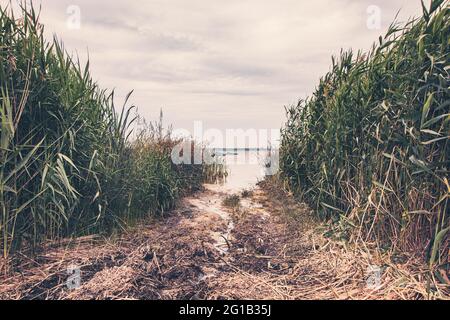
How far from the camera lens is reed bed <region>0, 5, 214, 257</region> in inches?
111

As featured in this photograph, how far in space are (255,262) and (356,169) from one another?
1630mm

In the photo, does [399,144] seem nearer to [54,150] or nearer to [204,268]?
[204,268]

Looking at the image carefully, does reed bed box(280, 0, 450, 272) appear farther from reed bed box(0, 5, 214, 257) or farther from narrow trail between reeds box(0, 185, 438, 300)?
reed bed box(0, 5, 214, 257)

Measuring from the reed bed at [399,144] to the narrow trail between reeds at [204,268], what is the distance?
1.16 ft

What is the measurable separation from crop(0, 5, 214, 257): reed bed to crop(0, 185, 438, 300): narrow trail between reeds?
0.32 metres

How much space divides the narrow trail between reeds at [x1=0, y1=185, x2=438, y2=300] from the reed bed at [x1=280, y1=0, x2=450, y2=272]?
35 cm

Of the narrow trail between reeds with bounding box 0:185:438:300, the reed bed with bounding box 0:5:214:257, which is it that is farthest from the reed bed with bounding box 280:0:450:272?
the reed bed with bounding box 0:5:214:257

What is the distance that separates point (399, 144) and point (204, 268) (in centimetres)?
237

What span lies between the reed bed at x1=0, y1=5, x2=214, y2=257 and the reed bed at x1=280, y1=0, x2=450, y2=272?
114 inches

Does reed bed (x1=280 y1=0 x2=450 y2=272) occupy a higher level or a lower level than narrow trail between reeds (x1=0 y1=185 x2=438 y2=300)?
higher

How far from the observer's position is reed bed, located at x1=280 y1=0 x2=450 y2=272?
2.60 m

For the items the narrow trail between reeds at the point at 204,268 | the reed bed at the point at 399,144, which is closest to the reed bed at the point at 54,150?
the narrow trail between reeds at the point at 204,268

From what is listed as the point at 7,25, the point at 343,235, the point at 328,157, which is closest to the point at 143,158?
the point at 7,25
